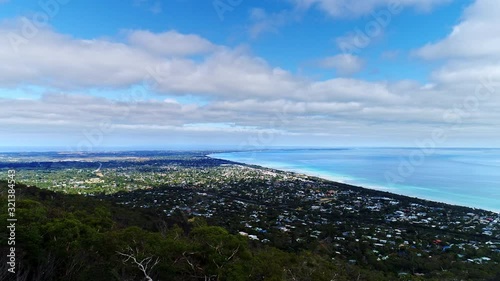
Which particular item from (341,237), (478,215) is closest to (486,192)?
(478,215)

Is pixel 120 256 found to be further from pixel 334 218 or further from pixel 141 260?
pixel 334 218

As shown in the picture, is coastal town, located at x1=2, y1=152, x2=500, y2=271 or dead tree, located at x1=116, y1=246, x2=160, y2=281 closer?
dead tree, located at x1=116, y1=246, x2=160, y2=281

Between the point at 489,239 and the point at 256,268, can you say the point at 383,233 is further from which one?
the point at 256,268

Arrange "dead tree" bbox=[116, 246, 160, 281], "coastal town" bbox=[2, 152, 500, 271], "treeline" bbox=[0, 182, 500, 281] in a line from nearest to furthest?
"treeline" bbox=[0, 182, 500, 281] < "dead tree" bbox=[116, 246, 160, 281] < "coastal town" bbox=[2, 152, 500, 271]

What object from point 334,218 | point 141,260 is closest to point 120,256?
point 141,260

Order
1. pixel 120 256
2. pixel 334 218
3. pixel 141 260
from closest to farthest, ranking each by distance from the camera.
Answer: pixel 141 260
pixel 120 256
pixel 334 218

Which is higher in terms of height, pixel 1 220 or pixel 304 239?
pixel 1 220

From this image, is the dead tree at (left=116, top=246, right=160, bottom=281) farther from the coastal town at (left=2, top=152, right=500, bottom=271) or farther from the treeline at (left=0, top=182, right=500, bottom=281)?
the coastal town at (left=2, top=152, right=500, bottom=271)

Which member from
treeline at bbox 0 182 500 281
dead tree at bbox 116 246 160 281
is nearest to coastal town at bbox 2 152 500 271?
treeline at bbox 0 182 500 281
